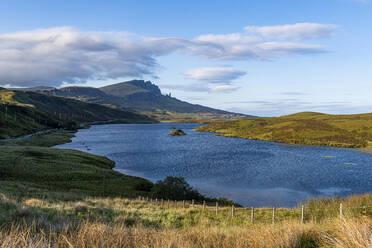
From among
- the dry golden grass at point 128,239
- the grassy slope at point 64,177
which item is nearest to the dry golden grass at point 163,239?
the dry golden grass at point 128,239

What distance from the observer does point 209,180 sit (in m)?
57.0

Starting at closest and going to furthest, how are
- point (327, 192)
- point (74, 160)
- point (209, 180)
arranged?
point (327, 192) < point (209, 180) < point (74, 160)

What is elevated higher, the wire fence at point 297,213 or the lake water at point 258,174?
the wire fence at point 297,213

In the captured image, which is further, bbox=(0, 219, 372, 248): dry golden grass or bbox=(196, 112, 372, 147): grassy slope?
bbox=(196, 112, 372, 147): grassy slope

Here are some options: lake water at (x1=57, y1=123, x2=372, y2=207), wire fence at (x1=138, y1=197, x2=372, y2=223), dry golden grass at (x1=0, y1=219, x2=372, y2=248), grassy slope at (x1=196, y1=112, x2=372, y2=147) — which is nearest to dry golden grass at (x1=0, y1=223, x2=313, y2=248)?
dry golden grass at (x1=0, y1=219, x2=372, y2=248)

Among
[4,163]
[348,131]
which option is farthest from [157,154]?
[348,131]

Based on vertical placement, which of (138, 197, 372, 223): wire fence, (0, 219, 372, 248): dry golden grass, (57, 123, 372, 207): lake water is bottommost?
Answer: (57, 123, 372, 207): lake water

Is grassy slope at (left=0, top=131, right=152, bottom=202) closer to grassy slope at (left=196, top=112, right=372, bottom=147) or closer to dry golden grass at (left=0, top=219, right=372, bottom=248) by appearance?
dry golden grass at (left=0, top=219, right=372, bottom=248)

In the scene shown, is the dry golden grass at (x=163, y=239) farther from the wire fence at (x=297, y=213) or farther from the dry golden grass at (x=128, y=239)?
the wire fence at (x=297, y=213)

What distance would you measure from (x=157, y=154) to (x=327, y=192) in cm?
5814

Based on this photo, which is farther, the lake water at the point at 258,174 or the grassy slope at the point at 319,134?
the grassy slope at the point at 319,134

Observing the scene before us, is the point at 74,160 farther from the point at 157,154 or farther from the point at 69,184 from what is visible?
the point at 157,154

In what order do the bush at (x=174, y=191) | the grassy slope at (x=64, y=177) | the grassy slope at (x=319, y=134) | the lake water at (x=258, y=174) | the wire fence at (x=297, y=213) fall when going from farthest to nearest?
the grassy slope at (x=319, y=134) < the lake water at (x=258, y=174) < the grassy slope at (x=64, y=177) < the bush at (x=174, y=191) < the wire fence at (x=297, y=213)

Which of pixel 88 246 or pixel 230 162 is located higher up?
pixel 88 246
